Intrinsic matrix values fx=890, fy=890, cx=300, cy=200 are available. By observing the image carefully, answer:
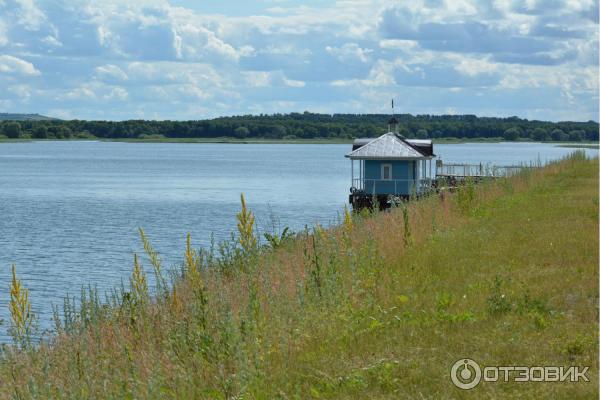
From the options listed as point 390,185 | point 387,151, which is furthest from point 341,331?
point 387,151

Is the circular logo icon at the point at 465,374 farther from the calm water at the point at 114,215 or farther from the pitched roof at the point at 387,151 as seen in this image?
the pitched roof at the point at 387,151

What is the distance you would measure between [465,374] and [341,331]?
2.22 m

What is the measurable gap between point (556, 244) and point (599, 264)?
2.55 metres

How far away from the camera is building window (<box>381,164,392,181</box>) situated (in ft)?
163

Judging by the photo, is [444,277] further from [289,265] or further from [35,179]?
[35,179]

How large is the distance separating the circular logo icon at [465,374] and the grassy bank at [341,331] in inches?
3.3

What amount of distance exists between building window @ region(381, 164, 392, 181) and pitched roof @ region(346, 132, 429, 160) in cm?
71

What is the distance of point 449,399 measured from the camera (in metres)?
8.10

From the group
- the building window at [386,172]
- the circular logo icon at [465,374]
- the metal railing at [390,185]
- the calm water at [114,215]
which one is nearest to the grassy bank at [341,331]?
the circular logo icon at [465,374]

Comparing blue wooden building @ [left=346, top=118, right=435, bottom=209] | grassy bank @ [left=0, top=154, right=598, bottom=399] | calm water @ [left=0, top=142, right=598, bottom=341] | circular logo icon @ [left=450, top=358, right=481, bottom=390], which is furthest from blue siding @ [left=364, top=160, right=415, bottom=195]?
circular logo icon @ [left=450, top=358, right=481, bottom=390]

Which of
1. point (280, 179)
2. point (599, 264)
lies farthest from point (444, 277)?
point (280, 179)

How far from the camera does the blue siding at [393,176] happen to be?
161 feet

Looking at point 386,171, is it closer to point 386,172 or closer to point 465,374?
point 386,172

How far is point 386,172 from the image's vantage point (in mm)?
49781
